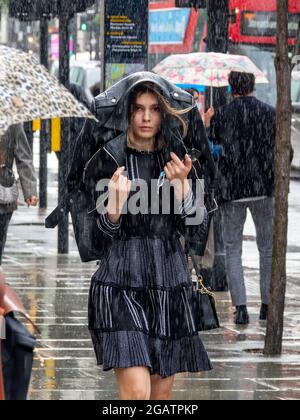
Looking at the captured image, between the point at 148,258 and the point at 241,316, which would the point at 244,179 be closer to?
the point at 241,316

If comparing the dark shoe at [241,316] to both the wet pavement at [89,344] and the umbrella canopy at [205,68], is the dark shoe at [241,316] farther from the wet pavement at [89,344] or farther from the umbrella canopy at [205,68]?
the umbrella canopy at [205,68]

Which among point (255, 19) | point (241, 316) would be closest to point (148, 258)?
point (241, 316)

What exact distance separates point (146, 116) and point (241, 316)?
4.75m

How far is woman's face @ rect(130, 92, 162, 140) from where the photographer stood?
19.8 feet

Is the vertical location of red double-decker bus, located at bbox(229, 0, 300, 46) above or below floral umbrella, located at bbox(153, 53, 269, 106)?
below

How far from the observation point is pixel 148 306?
19.5 feet

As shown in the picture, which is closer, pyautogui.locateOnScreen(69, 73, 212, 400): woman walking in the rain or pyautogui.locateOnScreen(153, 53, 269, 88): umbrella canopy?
pyautogui.locateOnScreen(69, 73, 212, 400): woman walking in the rain

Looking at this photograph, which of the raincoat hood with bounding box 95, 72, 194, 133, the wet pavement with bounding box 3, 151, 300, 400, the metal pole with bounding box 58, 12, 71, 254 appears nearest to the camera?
the raincoat hood with bounding box 95, 72, 194, 133

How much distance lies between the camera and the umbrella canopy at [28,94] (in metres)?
4.74

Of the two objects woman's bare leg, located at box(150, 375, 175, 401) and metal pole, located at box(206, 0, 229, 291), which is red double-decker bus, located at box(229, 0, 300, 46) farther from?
woman's bare leg, located at box(150, 375, 175, 401)

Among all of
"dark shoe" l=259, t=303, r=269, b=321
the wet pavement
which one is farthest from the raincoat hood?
"dark shoe" l=259, t=303, r=269, b=321

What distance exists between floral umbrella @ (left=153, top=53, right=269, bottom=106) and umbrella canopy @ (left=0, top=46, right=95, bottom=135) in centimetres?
736
